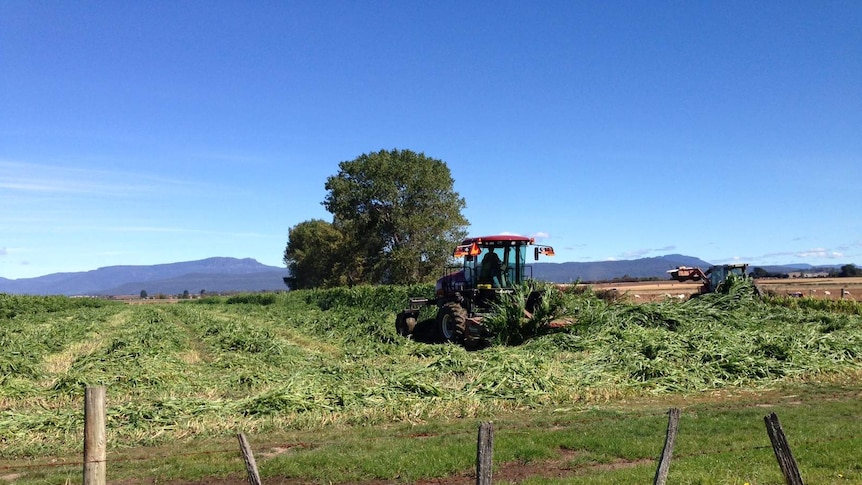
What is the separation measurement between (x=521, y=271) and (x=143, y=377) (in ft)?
36.6

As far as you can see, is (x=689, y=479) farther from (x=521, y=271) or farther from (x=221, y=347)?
(x=221, y=347)

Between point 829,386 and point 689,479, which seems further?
point 829,386

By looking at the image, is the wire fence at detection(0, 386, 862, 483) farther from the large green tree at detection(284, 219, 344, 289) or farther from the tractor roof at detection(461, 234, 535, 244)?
the large green tree at detection(284, 219, 344, 289)

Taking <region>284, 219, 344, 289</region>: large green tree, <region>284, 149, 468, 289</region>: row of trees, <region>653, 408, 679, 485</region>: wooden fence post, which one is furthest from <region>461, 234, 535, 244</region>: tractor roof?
<region>284, 219, 344, 289</region>: large green tree

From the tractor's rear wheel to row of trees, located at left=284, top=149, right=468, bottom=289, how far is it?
36.5 meters

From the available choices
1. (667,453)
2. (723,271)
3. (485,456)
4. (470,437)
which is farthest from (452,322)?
(485,456)

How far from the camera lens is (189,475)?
7.45 m

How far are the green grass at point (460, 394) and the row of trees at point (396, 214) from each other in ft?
122

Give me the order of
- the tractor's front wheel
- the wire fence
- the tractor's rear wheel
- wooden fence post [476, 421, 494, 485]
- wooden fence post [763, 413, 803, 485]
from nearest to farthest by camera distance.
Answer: wooden fence post [476, 421, 494, 485] < wooden fence post [763, 413, 803, 485] < the wire fence < the tractor's rear wheel < the tractor's front wheel

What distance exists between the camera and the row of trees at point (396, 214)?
57469 mm

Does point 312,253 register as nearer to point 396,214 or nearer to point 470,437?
point 396,214

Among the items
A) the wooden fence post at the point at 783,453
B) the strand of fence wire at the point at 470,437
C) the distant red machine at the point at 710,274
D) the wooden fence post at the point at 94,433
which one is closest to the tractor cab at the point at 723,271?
the distant red machine at the point at 710,274

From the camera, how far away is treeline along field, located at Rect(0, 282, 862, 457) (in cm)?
1009

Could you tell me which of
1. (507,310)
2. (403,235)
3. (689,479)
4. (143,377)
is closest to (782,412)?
(689,479)
